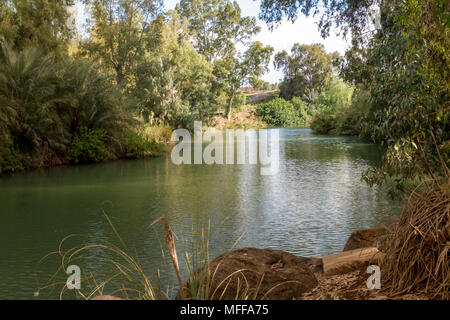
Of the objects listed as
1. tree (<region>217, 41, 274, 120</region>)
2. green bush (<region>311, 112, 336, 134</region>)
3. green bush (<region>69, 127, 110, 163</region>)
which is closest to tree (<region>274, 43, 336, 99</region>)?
tree (<region>217, 41, 274, 120</region>)

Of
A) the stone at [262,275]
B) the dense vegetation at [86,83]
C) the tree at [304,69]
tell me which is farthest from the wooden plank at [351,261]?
the tree at [304,69]

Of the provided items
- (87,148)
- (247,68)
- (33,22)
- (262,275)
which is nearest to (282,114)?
(247,68)

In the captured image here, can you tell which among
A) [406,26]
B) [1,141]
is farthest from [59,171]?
[406,26]

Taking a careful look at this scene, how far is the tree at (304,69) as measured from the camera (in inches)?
2237

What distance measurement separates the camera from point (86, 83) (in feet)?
48.1

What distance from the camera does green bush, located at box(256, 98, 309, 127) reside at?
4981 cm

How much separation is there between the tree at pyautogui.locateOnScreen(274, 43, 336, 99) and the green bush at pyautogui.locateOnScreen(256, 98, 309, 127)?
4.69 m

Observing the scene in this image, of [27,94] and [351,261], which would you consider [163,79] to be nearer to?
[27,94]

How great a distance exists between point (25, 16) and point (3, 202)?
9693 millimetres

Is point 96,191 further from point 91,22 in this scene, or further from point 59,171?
point 91,22

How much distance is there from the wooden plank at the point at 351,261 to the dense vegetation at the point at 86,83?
33.8 ft

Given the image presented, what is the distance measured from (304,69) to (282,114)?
1008 cm

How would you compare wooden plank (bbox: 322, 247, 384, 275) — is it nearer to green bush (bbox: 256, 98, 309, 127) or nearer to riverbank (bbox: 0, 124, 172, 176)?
riverbank (bbox: 0, 124, 172, 176)

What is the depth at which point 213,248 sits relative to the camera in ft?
17.5
